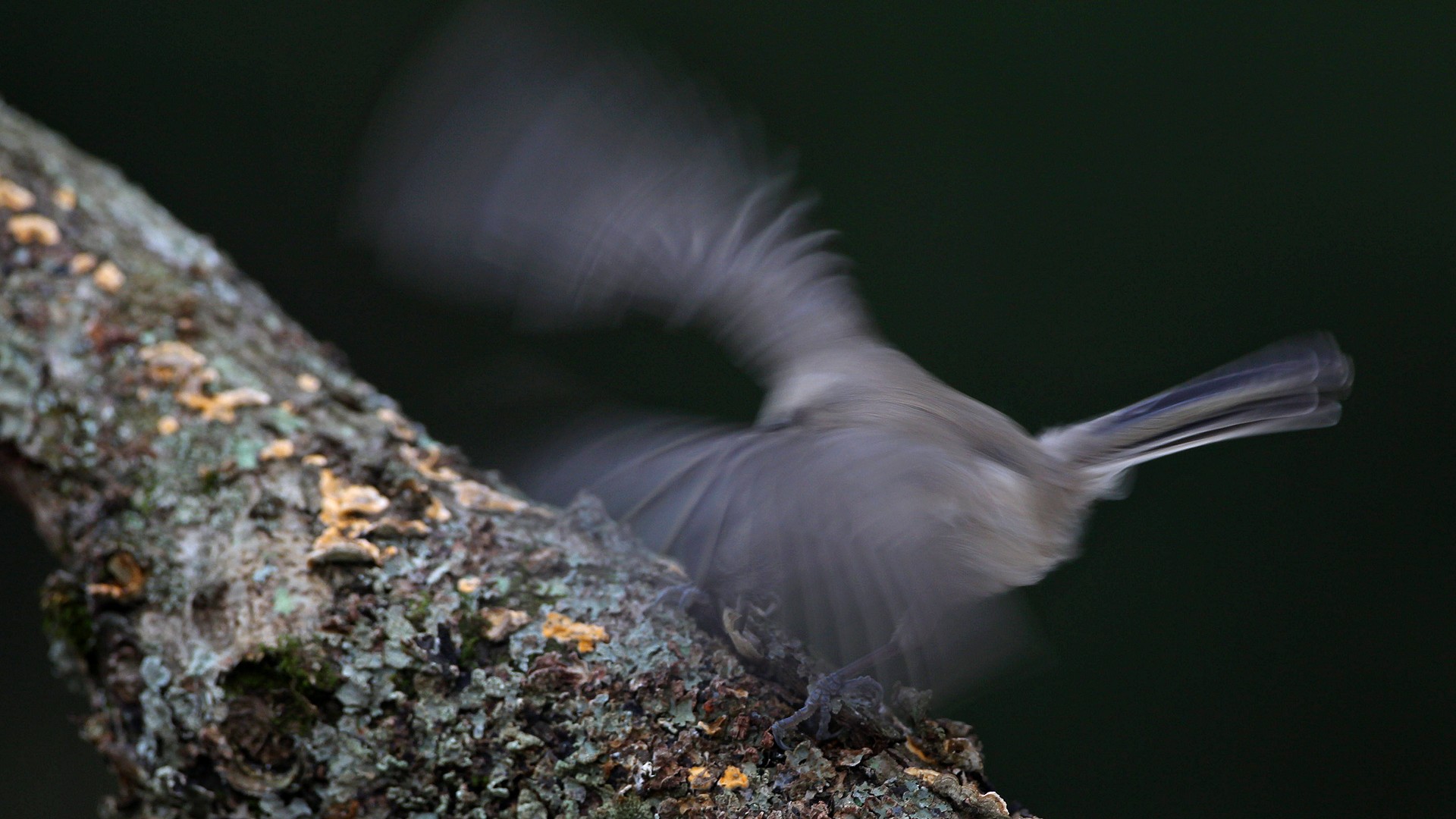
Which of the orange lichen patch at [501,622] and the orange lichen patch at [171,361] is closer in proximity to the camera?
the orange lichen patch at [501,622]

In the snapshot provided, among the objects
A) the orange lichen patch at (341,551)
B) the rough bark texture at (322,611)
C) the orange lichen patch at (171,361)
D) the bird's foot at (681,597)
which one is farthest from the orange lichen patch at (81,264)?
the bird's foot at (681,597)

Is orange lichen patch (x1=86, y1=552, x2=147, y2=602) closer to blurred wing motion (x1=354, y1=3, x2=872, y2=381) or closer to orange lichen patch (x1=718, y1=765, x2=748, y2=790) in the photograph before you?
blurred wing motion (x1=354, y1=3, x2=872, y2=381)

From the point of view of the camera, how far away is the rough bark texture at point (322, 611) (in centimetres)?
88

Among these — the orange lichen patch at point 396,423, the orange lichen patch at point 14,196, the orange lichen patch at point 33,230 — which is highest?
the orange lichen patch at point 14,196

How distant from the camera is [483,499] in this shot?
1.14m

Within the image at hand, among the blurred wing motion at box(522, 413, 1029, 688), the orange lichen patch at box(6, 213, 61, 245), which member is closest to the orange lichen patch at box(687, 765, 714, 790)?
the blurred wing motion at box(522, 413, 1029, 688)

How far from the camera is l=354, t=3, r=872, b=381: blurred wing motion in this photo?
1.13m

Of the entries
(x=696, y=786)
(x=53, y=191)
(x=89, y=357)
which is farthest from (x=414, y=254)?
(x=696, y=786)

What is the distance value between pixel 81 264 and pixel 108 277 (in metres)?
0.04

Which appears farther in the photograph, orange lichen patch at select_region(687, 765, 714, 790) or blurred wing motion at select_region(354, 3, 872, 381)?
blurred wing motion at select_region(354, 3, 872, 381)

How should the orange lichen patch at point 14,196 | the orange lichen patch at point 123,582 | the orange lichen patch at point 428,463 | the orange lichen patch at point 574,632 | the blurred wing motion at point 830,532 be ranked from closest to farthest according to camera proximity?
1. the blurred wing motion at point 830,532
2. the orange lichen patch at point 574,632
3. the orange lichen patch at point 123,582
4. the orange lichen patch at point 428,463
5. the orange lichen patch at point 14,196

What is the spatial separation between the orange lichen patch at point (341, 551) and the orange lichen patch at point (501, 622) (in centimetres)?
13

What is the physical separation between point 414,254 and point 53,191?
56cm

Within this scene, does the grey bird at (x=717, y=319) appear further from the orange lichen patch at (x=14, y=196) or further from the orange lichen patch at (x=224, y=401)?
the orange lichen patch at (x=14, y=196)
